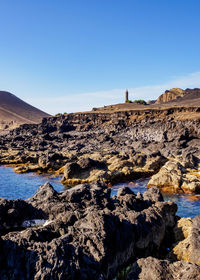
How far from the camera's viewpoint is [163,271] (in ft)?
28.4

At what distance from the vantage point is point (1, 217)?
49.3 feet

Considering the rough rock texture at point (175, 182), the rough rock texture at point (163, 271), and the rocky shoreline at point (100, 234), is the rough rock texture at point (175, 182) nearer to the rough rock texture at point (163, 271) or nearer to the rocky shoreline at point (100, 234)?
the rocky shoreline at point (100, 234)

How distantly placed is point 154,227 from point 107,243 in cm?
455

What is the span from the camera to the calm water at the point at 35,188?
78.9 ft

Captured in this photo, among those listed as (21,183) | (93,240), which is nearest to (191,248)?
(93,240)

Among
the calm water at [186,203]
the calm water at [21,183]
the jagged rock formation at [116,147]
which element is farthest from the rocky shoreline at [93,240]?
the jagged rock formation at [116,147]

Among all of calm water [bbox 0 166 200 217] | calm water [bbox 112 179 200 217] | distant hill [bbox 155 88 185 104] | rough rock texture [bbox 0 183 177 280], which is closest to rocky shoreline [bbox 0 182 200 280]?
rough rock texture [bbox 0 183 177 280]

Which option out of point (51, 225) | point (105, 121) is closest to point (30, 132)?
point (105, 121)

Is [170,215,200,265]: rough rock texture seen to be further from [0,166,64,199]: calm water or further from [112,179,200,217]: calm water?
[0,166,64,199]: calm water

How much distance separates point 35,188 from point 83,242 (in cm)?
2533

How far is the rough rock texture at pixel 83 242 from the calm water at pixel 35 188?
8.19 m

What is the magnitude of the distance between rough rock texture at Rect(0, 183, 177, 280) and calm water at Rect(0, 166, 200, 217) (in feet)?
26.9

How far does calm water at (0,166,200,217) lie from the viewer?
24.0 meters

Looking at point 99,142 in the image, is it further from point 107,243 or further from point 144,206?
point 107,243
